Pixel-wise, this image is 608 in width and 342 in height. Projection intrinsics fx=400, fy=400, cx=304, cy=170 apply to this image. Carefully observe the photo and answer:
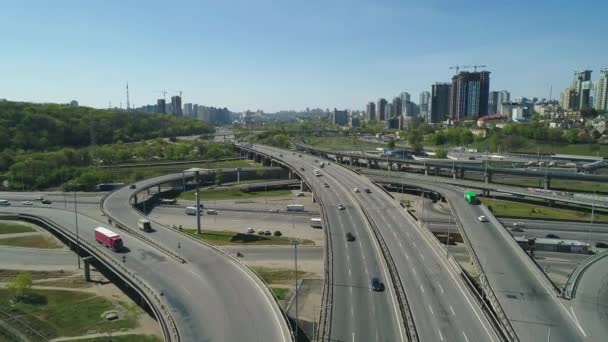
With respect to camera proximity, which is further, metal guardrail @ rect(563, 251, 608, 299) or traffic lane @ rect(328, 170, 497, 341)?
metal guardrail @ rect(563, 251, 608, 299)

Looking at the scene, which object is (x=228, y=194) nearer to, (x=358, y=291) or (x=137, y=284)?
(x=137, y=284)

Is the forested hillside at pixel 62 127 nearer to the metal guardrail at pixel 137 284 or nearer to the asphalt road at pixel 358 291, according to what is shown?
the metal guardrail at pixel 137 284

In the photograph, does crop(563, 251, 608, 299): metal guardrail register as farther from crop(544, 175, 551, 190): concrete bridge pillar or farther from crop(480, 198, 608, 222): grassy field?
crop(544, 175, 551, 190): concrete bridge pillar

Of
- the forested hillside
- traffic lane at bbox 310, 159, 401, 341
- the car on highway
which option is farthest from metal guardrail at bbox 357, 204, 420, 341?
the forested hillside

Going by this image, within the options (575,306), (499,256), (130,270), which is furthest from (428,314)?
(130,270)

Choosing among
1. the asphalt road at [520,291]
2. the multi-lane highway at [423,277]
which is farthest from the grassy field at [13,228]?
the asphalt road at [520,291]

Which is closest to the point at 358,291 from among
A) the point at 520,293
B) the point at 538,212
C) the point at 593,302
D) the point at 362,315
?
the point at 362,315
